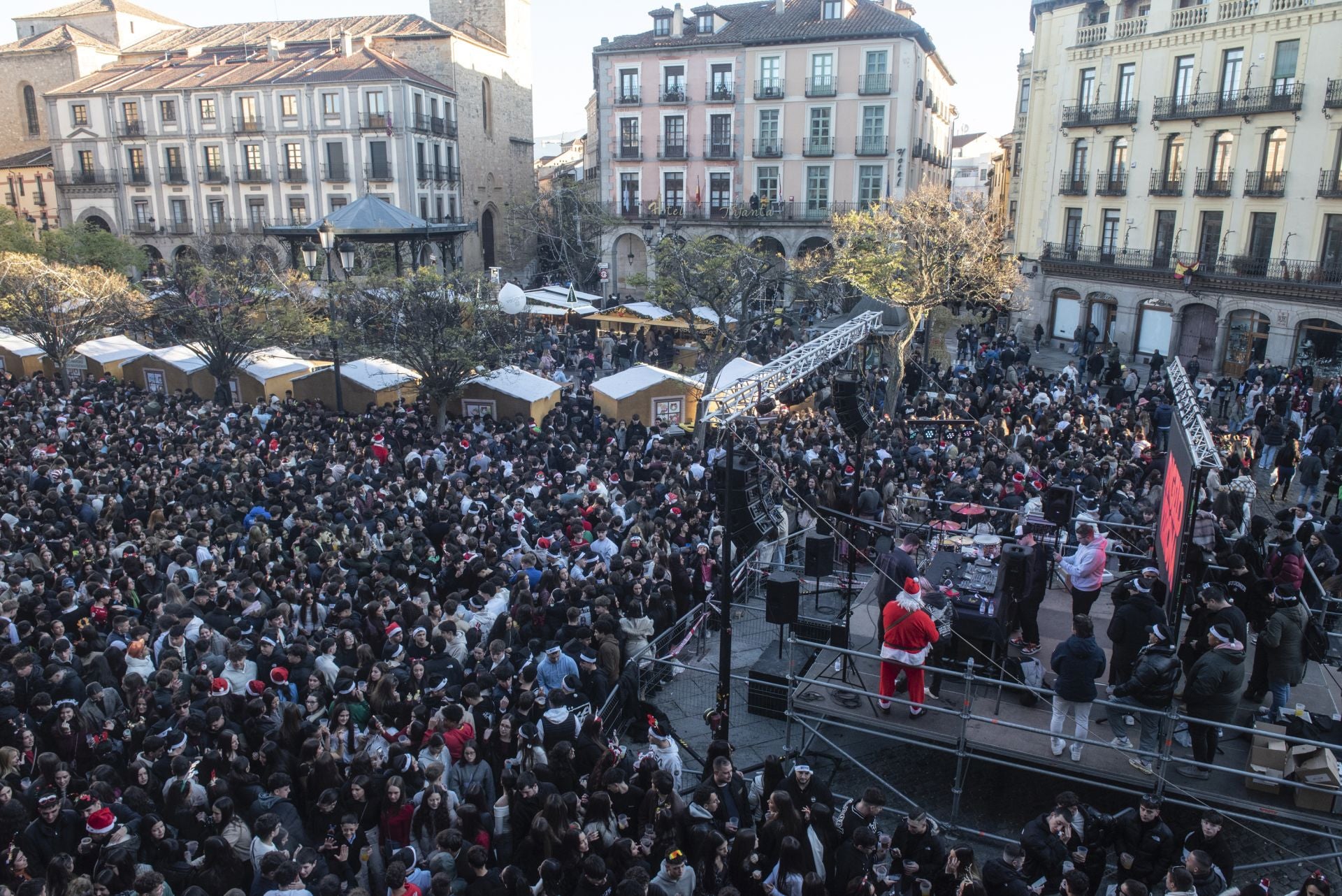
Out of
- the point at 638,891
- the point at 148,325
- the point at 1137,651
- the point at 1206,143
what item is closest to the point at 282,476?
the point at 638,891

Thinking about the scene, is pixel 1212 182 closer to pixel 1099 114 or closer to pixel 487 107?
pixel 1099 114

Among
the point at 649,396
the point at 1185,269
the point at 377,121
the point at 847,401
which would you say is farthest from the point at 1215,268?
the point at 377,121

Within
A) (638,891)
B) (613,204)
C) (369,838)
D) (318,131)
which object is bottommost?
(369,838)

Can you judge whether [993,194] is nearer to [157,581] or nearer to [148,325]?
[148,325]

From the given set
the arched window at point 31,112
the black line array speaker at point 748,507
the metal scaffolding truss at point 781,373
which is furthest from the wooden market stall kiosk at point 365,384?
the arched window at point 31,112

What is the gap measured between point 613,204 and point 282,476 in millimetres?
32260

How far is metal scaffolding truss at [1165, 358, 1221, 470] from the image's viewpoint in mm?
8211

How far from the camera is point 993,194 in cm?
6175

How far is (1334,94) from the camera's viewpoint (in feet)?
86.5

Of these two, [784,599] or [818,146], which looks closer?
[784,599]

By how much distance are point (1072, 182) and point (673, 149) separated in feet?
57.7

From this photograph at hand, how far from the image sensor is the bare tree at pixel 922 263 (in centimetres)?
2320

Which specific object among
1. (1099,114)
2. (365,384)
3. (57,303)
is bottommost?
(365,384)

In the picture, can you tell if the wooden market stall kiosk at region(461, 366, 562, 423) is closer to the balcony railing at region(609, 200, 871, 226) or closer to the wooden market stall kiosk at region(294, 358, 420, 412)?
the wooden market stall kiosk at region(294, 358, 420, 412)
